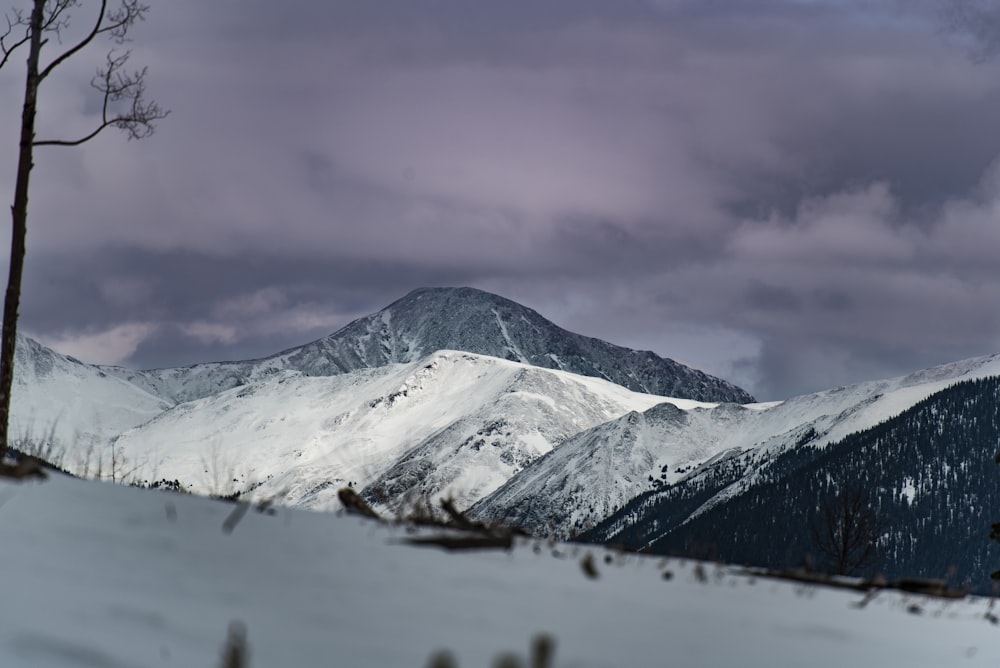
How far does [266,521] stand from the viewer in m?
7.76

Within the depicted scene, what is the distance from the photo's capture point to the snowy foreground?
180 inches

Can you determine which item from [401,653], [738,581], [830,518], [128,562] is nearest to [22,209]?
[128,562]

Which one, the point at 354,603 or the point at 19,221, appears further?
the point at 19,221

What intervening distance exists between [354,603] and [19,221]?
11690mm

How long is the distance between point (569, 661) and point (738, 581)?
3.90 m

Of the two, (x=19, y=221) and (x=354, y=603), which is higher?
(x=19, y=221)

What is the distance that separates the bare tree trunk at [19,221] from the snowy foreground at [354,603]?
640 cm

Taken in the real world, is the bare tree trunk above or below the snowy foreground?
above

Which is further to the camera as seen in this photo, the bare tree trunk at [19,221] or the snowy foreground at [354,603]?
the bare tree trunk at [19,221]

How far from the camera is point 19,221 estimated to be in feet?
48.4

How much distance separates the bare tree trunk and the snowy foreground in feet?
21.0

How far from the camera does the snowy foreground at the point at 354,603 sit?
458cm

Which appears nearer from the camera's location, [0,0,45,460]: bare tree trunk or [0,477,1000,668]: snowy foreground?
[0,477,1000,668]: snowy foreground

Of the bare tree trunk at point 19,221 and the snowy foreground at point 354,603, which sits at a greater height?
the bare tree trunk at point 19,221
